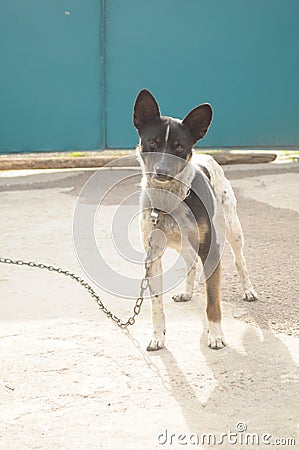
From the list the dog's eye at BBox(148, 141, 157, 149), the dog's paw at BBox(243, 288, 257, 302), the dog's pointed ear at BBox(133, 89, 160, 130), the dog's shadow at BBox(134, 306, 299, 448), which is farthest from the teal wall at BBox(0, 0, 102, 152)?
the dog's shadow at BBox(134, 306, 299, 448)

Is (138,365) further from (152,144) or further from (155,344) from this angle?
(152,144)

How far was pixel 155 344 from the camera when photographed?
144 inches

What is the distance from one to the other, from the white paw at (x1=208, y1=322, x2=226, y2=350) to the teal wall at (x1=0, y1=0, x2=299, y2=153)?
705 centimetres

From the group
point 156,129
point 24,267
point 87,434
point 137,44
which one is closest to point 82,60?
point 137,44

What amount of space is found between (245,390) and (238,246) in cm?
130

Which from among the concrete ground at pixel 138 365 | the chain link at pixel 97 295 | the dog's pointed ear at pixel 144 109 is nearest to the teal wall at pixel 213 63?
the concrete ground at pixel 138 365

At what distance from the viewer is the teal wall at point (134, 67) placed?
33.2ft

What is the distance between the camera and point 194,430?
112 inches

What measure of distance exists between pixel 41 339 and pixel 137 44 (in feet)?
24.1

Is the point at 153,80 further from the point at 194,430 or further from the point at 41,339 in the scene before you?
the point at 194,430

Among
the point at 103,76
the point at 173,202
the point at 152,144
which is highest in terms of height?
the point at 152,144

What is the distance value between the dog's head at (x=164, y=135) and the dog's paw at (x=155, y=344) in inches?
30.8

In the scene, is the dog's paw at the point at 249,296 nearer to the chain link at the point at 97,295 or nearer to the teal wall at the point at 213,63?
the chain link at the point at 97,295

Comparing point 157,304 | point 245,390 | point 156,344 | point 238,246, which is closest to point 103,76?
point 238,246
